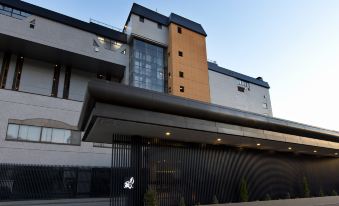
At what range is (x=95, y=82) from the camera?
9.87m

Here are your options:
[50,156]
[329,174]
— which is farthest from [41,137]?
[329,174]

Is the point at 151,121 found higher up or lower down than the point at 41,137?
lower down

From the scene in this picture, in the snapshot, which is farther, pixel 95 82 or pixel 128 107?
pixel 128 107

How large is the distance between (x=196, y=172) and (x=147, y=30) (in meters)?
26.8

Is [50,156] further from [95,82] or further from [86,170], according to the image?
[95,82]

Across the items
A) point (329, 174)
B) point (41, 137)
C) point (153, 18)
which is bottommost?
point (329, 174)

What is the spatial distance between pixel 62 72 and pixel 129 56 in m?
8.98

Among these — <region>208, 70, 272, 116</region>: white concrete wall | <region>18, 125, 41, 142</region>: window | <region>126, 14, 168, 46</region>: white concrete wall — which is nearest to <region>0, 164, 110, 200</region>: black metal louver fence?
<region>18, 125, 41, 142</region>: window

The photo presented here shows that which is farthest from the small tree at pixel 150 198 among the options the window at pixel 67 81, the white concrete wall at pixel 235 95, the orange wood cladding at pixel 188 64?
the white concrete wall at pixel 235 95

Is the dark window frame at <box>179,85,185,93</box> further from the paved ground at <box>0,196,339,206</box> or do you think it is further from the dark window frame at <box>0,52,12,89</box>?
the dark window frame at <box>0,52,12,89</box>

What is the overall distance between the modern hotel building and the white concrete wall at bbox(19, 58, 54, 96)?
0.11 metres

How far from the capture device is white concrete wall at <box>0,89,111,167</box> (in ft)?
80.2

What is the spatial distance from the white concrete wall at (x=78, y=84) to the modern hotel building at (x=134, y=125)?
5.4 inches

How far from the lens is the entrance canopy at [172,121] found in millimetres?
10656
